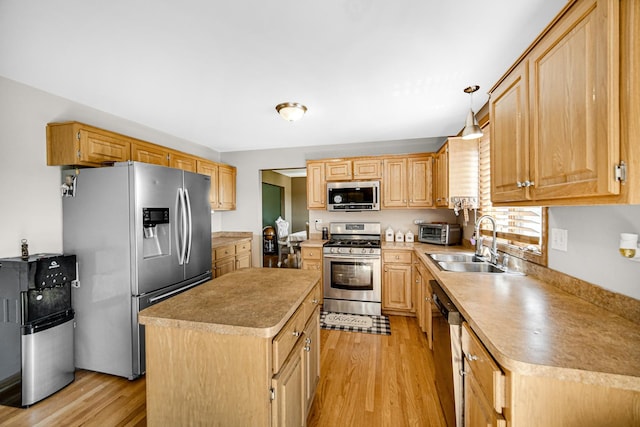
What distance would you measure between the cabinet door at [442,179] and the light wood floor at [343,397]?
168 centimetres

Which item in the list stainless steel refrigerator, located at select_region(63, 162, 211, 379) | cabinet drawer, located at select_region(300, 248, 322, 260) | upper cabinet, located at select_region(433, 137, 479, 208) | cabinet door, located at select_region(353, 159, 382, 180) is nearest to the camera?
stainless steel refrigerator, located at select_region(63, 162, 211, 379)

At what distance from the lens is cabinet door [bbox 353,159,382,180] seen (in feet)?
12.3

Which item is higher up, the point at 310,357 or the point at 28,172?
the point at 28,172

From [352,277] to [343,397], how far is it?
161 cm

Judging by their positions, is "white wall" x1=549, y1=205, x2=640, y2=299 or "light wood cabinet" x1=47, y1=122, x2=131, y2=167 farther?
"light wood cabinet" x1=47, y1=122, x2=131, y2=167

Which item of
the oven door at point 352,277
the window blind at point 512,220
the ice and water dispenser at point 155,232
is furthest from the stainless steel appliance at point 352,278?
the ice and water dispenser at point 155,232

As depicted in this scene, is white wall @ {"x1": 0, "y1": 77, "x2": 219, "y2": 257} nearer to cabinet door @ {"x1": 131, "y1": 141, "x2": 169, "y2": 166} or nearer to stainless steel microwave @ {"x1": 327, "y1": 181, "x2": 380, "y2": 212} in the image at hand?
cabinet door @ {"x1": 131, "y1": 141, "x2": 169, "y2": 166}

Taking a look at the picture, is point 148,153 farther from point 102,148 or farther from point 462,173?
point 462,173

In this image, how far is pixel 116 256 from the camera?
7.24 ft

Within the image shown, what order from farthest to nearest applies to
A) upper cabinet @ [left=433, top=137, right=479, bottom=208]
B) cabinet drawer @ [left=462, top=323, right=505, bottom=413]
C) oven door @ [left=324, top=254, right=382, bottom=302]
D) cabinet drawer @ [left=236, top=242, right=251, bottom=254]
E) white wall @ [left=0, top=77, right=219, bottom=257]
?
cabinet drawer @ [left=236, top=242, right=251, bottom=254] < oven door @ [left=324, top=254, right=382, bottom=302] < upper cabinet @ [left=433, top=137, right=479, bottom=208] < white wall @ [left=0, top=77, right=219, bottom=257] < cabinet drawer @ [left=462, top=323, right=505, bottom=413]

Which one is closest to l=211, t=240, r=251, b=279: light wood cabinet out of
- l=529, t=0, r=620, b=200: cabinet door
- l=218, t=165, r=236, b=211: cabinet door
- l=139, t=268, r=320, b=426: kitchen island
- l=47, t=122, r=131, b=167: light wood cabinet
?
l=218, t=165, r=236, b=211: cabinet door

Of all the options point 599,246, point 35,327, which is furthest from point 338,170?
point 35,327

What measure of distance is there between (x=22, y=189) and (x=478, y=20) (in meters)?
3.61

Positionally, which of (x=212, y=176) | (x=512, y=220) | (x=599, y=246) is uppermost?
(x=212, y=176)
